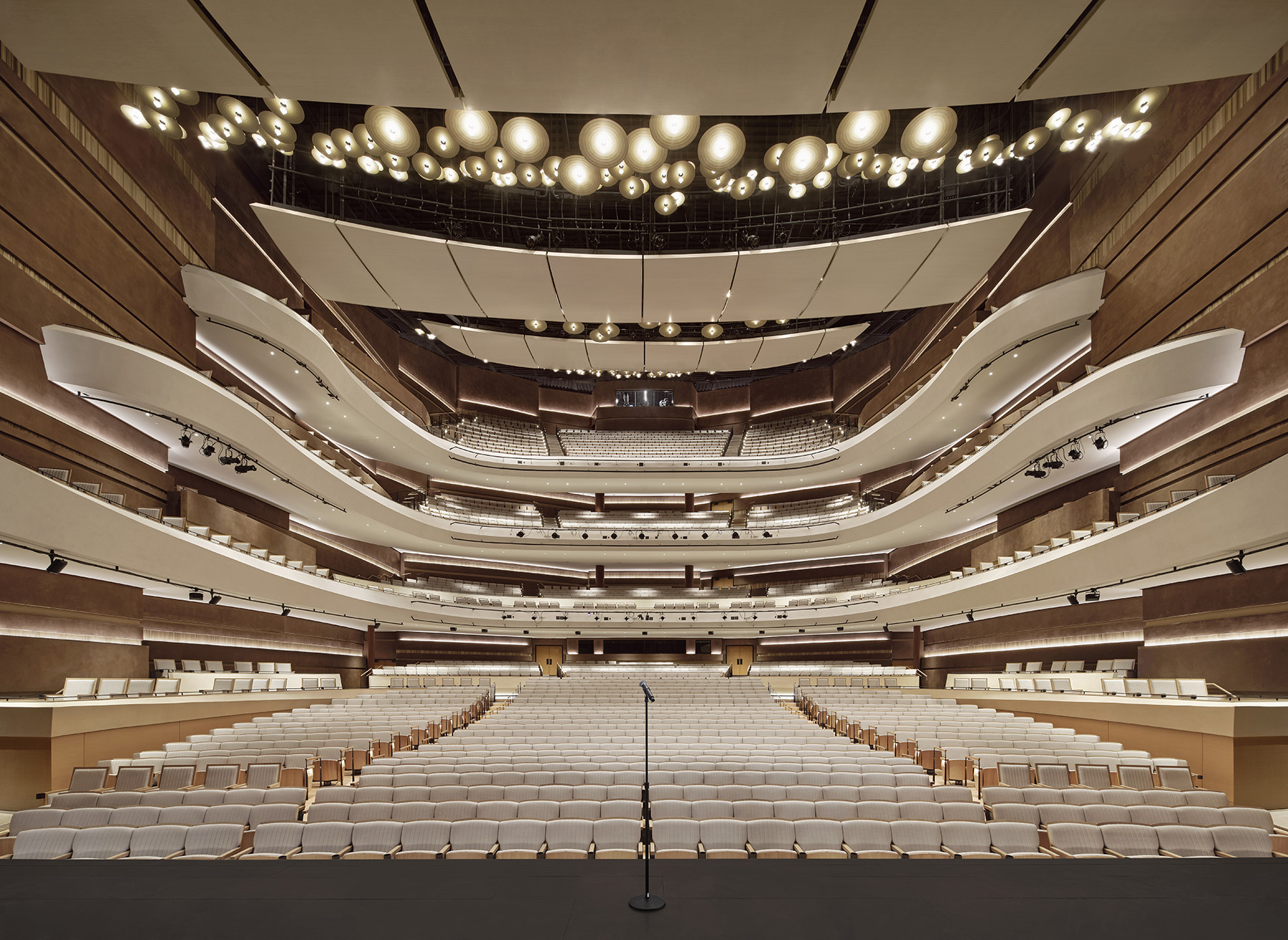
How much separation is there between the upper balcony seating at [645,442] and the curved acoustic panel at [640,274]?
10.7 meters

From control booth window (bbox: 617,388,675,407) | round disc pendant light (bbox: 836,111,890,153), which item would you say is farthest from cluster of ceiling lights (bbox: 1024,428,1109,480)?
control booth window (bbox: 617,388,675,407)

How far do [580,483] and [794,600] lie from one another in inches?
392

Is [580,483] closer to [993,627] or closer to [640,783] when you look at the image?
[993,627]

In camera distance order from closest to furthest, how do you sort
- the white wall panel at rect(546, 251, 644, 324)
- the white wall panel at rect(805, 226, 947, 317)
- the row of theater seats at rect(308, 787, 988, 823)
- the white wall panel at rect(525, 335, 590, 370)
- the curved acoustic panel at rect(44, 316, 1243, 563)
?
the row of theater seats at rect(308, 787, 988, 823) → the curved acoustic panel at rect(44, 316, 1243, 563) → the white wall panel at rect(805, 226, 947, 317) → the white wall panel at rect(546, 251, 644, 324) → the white wall panel at rect(525, 335, 590, 370)

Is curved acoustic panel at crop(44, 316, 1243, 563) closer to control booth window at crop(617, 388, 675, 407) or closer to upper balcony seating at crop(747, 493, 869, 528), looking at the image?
upper balcony seating at crop(747, 493, 869, 528)

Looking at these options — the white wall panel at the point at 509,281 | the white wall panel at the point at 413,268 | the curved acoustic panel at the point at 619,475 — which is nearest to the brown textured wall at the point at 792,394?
the curved acoustic panel at the point at 619,475

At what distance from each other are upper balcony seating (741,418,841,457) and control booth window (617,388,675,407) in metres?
4.16

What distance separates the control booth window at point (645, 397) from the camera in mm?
31780

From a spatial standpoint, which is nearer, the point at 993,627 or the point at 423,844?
the point at 423,844

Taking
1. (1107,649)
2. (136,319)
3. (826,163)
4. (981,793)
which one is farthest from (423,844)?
(1107,649)

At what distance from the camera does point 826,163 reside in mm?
10297

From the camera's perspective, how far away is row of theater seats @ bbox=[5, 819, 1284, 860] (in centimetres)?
491

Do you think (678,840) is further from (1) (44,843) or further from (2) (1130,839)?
(1) (44,843)

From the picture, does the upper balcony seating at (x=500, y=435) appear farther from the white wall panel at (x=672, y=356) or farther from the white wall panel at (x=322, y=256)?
the white wall panel at (x=322, y=256)
